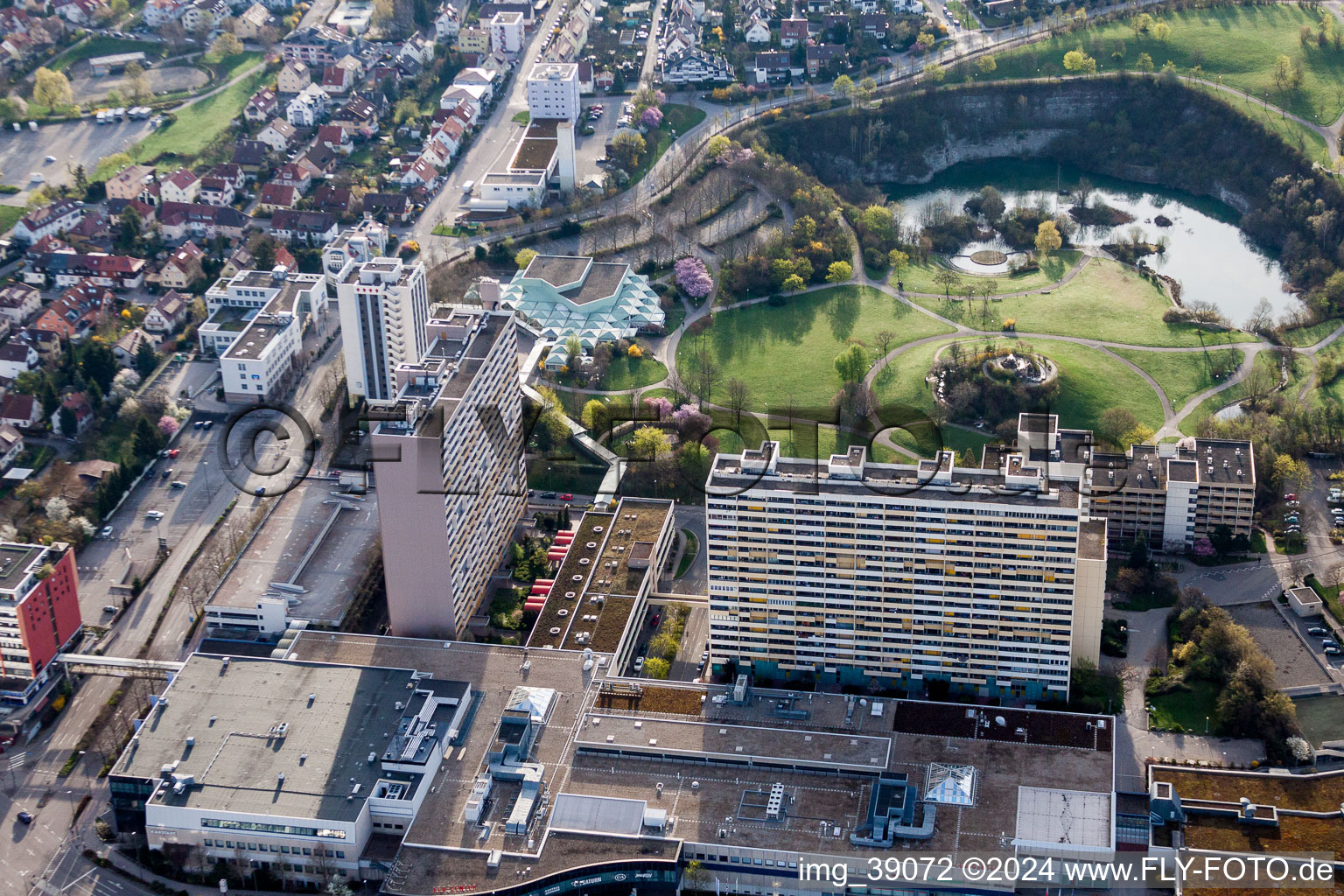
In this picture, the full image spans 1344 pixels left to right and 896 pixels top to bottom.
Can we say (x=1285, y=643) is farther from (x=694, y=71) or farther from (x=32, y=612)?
(x=694, y=71)

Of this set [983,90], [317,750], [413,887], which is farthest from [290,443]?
[983,90]

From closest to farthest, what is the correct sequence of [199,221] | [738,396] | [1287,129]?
[738,396] < [199,221] < [1287,129]

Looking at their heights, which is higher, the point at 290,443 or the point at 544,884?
the point at 544,884

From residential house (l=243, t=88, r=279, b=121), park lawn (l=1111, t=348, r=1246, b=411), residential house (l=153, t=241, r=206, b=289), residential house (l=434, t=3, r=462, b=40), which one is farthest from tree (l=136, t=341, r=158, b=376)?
park lawn (l=1111, t=348, r=1246, b=411)

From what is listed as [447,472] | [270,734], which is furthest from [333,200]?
[270,734]


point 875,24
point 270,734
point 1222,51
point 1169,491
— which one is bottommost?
point 270,734

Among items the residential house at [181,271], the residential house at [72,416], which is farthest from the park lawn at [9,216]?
the residential house at [72,416]

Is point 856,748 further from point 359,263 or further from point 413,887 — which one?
point 359,263
